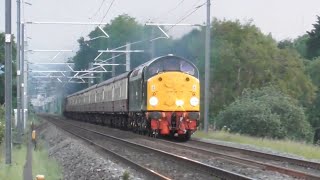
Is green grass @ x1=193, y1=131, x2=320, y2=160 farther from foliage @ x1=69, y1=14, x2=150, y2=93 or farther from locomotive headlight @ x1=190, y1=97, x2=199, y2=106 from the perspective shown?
foliage @ x1=69, y1=14, x2=150, y2=93

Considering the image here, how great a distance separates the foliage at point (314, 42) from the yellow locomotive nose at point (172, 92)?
2638 inches

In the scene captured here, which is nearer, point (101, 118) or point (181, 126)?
point (181, 126)

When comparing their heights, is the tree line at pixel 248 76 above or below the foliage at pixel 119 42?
below

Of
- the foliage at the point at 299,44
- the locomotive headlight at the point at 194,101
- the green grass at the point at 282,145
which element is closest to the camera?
the green grass at the point at 282,145

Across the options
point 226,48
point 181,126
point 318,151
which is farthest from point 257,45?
point 318,151

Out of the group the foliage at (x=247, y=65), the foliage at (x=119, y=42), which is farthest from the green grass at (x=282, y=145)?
the foliage at (x=247, y=65)

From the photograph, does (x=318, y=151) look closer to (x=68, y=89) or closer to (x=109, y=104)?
(x=109, y=104)

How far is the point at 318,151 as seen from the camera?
24703mm

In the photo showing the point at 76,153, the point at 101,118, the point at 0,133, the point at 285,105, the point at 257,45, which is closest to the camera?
the point at 76,153

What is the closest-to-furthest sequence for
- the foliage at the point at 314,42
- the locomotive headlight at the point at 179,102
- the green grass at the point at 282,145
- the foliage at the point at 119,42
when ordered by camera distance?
the green grass at the point at 282,145 < the locomotive headlight at the point at 179,102 < the foliage at the point at 119,42 < the foliage at the point at 314,42

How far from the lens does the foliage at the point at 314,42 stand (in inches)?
3716

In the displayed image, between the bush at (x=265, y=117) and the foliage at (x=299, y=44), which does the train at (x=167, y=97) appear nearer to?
the bush at (x=265, y=117)

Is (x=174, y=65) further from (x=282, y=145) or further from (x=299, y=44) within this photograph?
(x=299, y=44)

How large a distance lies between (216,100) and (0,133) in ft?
114
